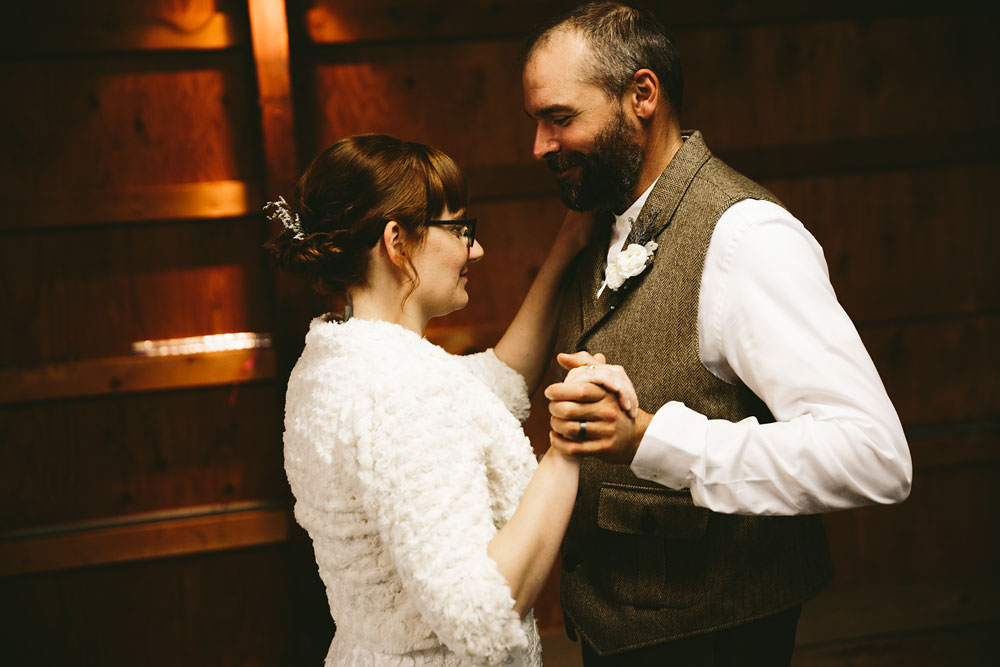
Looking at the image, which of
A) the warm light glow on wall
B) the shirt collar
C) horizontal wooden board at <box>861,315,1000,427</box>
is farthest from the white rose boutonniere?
horizontal wooden board at <box>861,315,1000,427</box>

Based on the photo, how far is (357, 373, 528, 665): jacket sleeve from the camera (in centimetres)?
117

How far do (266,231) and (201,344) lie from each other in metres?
0.44

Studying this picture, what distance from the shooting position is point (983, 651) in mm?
2928

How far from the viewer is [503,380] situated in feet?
6.50

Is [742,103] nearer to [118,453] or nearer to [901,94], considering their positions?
[901,94]

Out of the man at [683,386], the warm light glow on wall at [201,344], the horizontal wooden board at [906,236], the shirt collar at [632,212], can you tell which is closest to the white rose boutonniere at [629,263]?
the man at [683,386]

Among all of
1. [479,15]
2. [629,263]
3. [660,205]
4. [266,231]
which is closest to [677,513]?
[629,263]

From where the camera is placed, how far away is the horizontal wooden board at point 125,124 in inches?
97.1

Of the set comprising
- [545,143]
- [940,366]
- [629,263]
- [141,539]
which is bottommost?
[141,539]

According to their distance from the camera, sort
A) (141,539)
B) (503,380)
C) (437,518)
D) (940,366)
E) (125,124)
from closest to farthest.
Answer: (437,518) → (503,380) → (125,124) → (141,539) → (940,366)

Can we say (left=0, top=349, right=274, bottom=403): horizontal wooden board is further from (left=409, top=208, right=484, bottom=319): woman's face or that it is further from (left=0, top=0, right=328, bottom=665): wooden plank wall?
(left=409, top=208, right=484, bottom=319): woman's face

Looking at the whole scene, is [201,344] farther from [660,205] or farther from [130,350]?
[660,205]

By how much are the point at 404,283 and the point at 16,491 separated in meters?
1.88

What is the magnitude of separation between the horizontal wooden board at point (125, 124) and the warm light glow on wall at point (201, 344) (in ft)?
1.51
